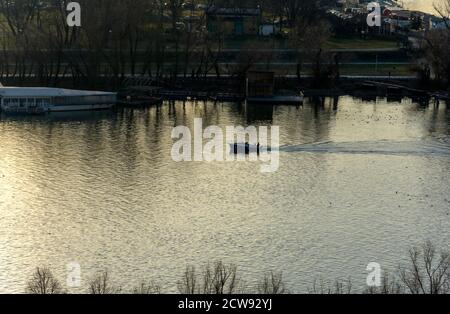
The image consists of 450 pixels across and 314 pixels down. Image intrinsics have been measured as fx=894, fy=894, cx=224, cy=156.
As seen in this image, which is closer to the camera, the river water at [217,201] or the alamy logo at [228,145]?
the river water at [217,201]

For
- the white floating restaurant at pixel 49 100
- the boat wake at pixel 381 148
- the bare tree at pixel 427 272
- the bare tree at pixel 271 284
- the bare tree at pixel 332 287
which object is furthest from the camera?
the white floating restaurant at pixel 49 100

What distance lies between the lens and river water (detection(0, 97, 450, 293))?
12.9 metres

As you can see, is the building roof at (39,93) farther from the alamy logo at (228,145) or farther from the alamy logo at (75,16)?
the alamy logo at (75,16)

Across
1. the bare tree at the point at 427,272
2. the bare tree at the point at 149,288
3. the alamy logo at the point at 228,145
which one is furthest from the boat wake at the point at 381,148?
the bare tree at the point at 149,288

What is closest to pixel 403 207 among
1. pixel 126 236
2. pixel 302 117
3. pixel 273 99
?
pixel 126 236

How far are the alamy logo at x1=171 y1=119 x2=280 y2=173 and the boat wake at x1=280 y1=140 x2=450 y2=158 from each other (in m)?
0.76

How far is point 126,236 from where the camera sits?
14.0m

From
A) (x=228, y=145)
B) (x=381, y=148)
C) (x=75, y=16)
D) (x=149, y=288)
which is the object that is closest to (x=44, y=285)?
(x=149, y=288)

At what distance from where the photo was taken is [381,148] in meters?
21.0

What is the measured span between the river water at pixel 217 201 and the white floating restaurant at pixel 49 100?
58.9 inches

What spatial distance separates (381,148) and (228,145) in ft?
11.8

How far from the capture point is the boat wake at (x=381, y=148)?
20500 mm

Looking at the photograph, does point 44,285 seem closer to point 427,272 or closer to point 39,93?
point 427,272

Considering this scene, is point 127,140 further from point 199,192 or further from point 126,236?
point 126,236
